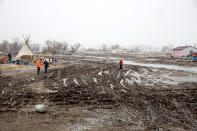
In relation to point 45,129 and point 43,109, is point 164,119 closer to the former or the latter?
point 45,129

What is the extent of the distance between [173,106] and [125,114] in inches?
96.8

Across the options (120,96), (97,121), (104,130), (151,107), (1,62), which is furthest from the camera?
(1,62)

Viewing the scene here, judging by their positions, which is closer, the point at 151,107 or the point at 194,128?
the point at 194,128

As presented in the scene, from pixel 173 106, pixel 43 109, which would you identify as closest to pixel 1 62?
pixel 43 109

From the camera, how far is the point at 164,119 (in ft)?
16.0

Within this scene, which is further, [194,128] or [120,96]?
[120,96]

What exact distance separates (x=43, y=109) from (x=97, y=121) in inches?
91.0

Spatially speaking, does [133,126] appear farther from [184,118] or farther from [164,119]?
[184,118]

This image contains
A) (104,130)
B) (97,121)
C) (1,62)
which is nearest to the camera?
(104,130)

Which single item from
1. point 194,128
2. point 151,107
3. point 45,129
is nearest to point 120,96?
point 151,107

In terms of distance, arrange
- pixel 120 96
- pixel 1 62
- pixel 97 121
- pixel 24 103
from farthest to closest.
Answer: pixel 1 62, pixel 120 96, pixel 24 103, pixel 97 121

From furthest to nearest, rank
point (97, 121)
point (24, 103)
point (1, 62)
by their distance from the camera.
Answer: point (1, 62) → point (24, 103) → point (97, 121)

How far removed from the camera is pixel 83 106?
241 inches

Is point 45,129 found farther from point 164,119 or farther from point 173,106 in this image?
point 173,106
